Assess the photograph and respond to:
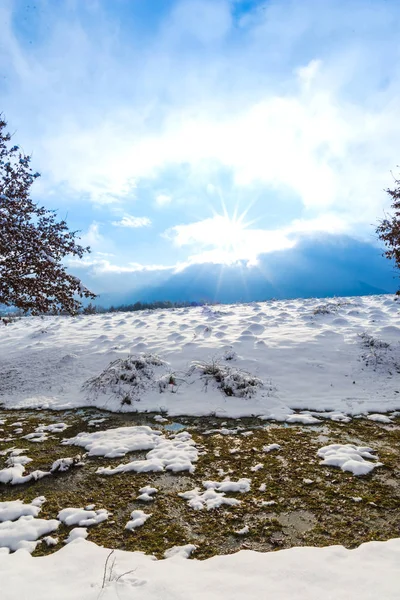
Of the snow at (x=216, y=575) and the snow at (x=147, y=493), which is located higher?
the snow at (x=216, y=575)

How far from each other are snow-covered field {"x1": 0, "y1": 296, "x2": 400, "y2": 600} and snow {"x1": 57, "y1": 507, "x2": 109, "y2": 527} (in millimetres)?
15

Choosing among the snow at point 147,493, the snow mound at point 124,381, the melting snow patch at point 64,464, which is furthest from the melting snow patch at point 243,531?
the snow mound at point 124,381

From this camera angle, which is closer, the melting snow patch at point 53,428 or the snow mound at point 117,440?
the snow mound at point 117,440

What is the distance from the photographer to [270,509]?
159 inches

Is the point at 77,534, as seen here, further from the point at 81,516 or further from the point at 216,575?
the point at 216,575

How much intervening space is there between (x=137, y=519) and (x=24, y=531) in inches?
47.9

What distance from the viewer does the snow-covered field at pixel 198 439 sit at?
283 cm

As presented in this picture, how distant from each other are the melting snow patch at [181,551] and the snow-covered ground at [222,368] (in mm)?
4156

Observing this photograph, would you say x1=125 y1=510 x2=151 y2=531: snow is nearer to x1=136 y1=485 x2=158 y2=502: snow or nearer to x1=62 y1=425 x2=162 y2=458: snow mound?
x1=136 y1=485 x2=158 y2=502: snow

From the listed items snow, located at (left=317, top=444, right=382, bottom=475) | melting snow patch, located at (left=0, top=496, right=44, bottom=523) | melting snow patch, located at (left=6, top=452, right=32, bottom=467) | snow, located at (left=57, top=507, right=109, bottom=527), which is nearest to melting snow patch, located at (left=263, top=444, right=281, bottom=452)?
snow, located at (left=317, top=444, right=382, bottom=475)

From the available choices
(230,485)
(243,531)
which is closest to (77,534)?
(243,531)

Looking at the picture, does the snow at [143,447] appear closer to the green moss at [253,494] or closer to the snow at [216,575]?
the green moss at [253,494]

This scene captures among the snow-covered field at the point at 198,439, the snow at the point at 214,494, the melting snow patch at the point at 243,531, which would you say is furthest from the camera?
the snow at the point at 214,494

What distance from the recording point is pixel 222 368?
30.4ft
